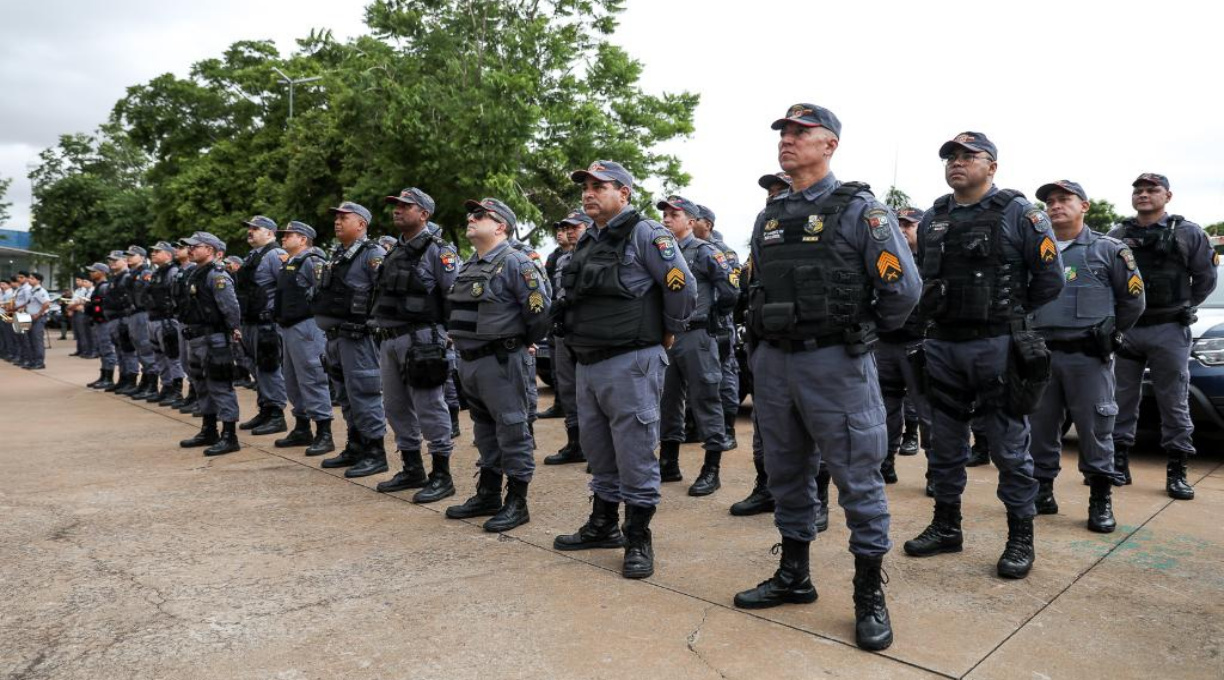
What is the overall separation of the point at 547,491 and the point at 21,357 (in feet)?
54.3

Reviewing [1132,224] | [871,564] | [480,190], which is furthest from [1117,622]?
[480,190]

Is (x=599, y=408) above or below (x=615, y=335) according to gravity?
below

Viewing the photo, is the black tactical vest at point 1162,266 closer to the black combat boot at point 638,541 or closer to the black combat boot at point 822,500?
the black combat boot at point 822,500

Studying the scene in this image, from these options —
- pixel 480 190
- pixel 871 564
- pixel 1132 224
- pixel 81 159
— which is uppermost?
pixel 81 159

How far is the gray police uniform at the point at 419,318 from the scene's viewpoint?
545 cm

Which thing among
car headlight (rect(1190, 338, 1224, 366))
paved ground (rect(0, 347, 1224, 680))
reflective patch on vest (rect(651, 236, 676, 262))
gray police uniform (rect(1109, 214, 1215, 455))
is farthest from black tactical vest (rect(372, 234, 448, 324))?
car headlight (rect(1190, 338, 1224, 366))

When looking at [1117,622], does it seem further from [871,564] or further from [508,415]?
[508,415]

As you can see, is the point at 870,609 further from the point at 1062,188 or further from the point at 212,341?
the point at 212,341

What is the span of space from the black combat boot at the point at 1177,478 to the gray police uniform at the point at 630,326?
3544mm

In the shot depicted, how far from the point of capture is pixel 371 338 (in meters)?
6.33

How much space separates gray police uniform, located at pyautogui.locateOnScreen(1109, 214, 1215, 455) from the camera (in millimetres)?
5500

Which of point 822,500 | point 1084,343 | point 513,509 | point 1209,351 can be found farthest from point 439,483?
point 1209,351

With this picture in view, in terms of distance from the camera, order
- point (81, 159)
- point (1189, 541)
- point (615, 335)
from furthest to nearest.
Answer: point (81, 159) → point (1189, 541) → point (615, 335)

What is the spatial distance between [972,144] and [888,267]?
123 cm
